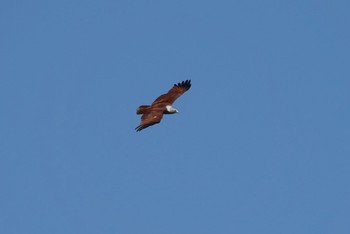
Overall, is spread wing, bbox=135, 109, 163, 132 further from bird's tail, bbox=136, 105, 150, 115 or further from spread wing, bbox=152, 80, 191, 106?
spread wing, bbox=152, 80, 191, 106

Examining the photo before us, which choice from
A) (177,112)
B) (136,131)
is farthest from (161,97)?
(136,131)

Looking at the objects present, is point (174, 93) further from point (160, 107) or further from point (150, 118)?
point (150, 118)

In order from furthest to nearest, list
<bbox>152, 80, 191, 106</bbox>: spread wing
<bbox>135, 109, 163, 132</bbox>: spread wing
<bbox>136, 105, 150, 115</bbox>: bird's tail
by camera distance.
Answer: <bbox>152, 80, 191, 106</bbox>: spread wing → <bbox>136, 105, 150, 115</bbox>: bird's tail → <bbox>135, 109, 163, 132</bbox>: spread wing

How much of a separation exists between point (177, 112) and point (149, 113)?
2.30 m

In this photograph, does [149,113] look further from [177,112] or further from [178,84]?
[178,84]

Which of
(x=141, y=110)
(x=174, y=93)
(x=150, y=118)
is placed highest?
(x=174, y=93)

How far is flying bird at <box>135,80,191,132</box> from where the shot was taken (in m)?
35.3

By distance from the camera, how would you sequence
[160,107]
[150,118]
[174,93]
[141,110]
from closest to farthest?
[150,118] → [141,110] → [160,107] → [174,93]

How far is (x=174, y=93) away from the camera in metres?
40.1

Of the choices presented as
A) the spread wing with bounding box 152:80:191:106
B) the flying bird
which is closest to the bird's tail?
the flying bird

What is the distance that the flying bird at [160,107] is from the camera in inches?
1389

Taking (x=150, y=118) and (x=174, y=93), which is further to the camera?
(x=174, y=93)

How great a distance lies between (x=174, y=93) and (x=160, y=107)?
2772mm

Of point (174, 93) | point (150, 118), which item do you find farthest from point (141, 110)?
point (174, 93)
